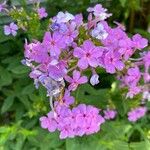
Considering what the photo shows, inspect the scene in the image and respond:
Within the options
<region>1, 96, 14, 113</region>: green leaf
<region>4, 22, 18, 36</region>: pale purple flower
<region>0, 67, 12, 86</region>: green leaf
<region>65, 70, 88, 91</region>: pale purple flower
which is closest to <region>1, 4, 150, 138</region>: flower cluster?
<region>65, 70, 88, 91</region>: pale purple flower

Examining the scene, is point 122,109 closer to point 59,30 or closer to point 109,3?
point 109,3

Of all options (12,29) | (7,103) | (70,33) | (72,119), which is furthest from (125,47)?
(7,103)

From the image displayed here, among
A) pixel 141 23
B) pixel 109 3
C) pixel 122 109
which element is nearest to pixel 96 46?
pixel 122 109

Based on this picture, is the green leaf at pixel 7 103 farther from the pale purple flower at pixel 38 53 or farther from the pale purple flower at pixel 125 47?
the pale purple flower at pixel 125 47

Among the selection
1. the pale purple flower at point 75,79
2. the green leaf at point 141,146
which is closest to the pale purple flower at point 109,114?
the green leaf at point 141,146

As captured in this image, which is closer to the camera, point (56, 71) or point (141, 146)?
point (56, 71)

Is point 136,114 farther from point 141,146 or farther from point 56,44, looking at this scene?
point 56,44
